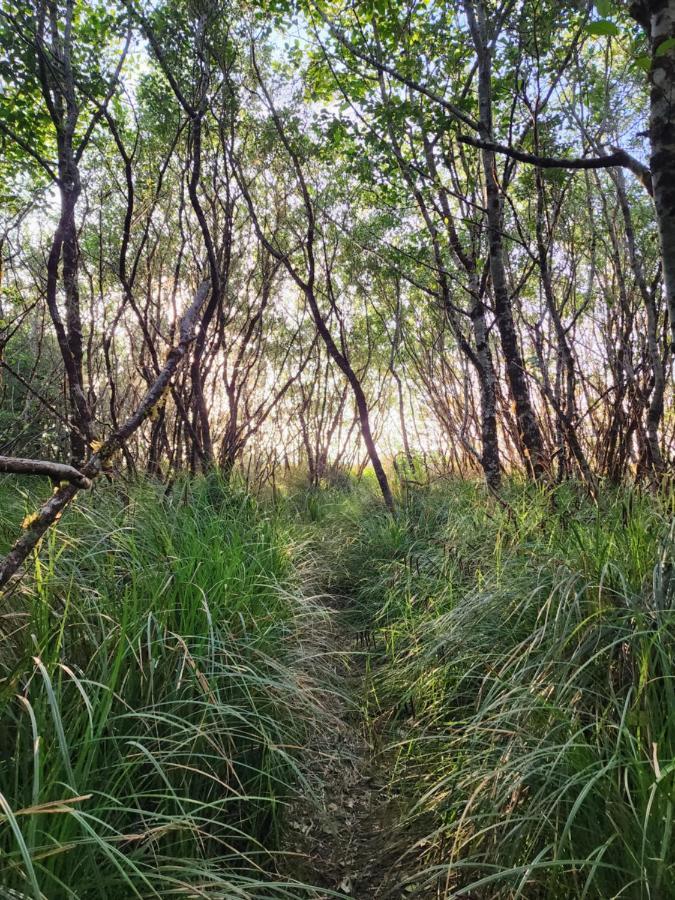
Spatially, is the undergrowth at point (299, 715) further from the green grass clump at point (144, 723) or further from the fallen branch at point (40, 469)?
the fallen branch at point (40, 469)

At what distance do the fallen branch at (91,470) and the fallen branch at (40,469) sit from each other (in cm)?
2

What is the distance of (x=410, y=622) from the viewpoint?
3.10 metres

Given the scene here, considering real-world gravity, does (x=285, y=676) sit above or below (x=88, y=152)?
below

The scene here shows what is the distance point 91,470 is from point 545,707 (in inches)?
71.4

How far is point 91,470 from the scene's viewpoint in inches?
74.6

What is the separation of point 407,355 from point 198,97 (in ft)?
25.9

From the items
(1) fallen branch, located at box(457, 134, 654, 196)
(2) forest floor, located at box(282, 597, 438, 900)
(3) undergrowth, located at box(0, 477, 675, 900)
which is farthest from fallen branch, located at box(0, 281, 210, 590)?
(1) fallen branch, located at box(457, 134, 654, 196)

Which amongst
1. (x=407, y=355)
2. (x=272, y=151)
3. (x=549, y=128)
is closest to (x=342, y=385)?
(x=407, y=355)

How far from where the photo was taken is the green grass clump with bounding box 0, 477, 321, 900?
1.13 m

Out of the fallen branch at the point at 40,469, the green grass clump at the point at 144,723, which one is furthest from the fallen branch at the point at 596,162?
the green grass clump at the point at 144,723

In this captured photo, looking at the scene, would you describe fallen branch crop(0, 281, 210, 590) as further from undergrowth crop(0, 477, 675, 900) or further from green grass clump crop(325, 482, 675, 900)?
green grass clump crop(325, 482, 675, 900)

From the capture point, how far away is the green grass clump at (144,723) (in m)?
1.13

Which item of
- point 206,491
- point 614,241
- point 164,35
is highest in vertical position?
point 164,35

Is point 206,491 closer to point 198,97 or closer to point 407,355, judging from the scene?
point 198,97
